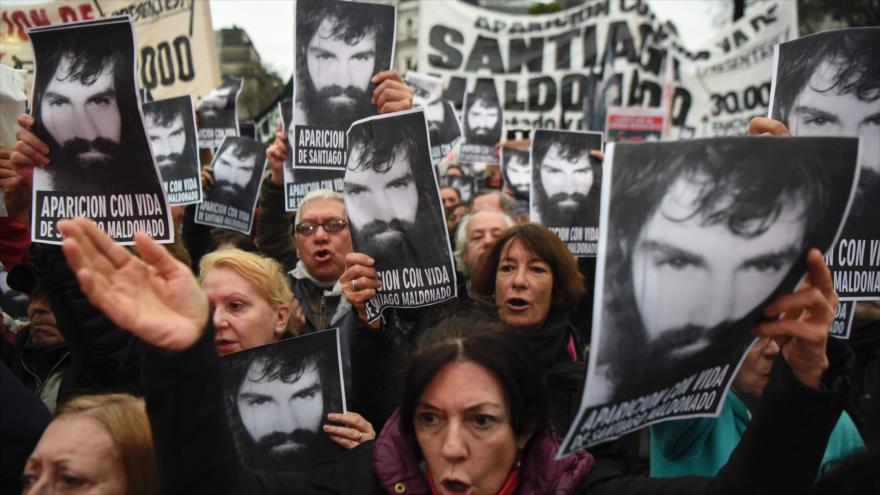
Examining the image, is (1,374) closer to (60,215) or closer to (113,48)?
(60,215)

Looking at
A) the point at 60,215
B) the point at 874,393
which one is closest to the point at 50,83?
the point at 60,215

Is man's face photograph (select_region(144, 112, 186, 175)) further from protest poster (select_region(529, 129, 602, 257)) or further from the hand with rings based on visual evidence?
the hand with rings

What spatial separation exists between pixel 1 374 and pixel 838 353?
6.78 feet

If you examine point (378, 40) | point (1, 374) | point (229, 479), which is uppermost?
point (378, 40)

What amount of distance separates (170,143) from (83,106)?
2008mm

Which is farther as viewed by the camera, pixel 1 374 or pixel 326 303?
pixel 326 303

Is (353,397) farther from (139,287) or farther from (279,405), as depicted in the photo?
(139,287)

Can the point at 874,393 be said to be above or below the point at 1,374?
below

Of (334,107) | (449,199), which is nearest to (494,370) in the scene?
(334,107)

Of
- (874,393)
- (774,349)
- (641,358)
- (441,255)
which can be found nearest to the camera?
(641,358)

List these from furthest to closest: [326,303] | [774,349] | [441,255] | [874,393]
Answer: [326,303]
[874,393]
[441,255]
[774,349]

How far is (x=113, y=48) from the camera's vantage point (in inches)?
107

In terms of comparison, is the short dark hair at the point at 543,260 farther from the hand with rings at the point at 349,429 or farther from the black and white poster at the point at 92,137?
the black and white poster at the point at 92,137

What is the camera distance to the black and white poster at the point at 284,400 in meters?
2.60
